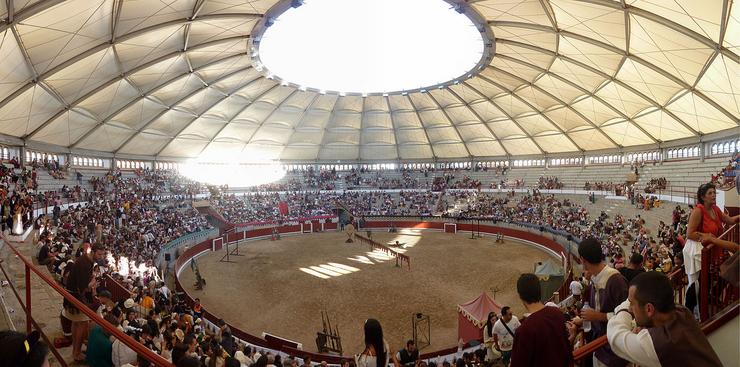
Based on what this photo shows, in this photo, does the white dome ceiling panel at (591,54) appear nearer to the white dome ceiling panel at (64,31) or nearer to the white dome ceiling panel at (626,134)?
the white dome ceiling panel at (626,134)

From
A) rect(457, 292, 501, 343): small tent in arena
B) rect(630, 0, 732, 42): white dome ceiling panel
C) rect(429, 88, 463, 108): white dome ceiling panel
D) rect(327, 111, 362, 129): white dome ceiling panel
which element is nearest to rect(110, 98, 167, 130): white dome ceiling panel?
rect(327, 111, 362, 129): white dome ceiling panel

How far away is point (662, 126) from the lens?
109 feet

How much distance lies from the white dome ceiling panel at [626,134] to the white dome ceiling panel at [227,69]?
113 feet

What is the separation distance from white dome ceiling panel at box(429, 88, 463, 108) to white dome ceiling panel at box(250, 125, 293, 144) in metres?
18.7

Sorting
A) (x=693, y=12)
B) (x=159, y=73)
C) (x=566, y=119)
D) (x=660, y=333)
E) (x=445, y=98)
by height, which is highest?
(x=445, y=98)

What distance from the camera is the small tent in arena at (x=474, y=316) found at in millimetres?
13820

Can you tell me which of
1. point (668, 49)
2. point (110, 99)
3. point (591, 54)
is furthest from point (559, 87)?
point (110, 99)

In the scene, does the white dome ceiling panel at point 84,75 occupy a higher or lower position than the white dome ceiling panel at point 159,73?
lower

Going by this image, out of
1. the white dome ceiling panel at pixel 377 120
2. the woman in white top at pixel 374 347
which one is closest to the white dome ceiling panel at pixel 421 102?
the white dome ceiling panel at pixel 377 120

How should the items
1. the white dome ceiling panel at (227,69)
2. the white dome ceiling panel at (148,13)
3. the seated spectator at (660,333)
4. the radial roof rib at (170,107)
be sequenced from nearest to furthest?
the seated spectator at (660,333), the white dome ceiling panel at (148,13), the white dome ceiling panel at (227,69), the radial roof rib at (170,107)

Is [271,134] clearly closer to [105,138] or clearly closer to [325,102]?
[325,102]

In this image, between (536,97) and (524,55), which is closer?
(524,55)

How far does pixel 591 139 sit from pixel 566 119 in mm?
5121

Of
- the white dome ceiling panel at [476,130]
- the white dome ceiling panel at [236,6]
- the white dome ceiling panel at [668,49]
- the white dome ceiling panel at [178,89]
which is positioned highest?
the white dome ceiling panel at [236,6]
